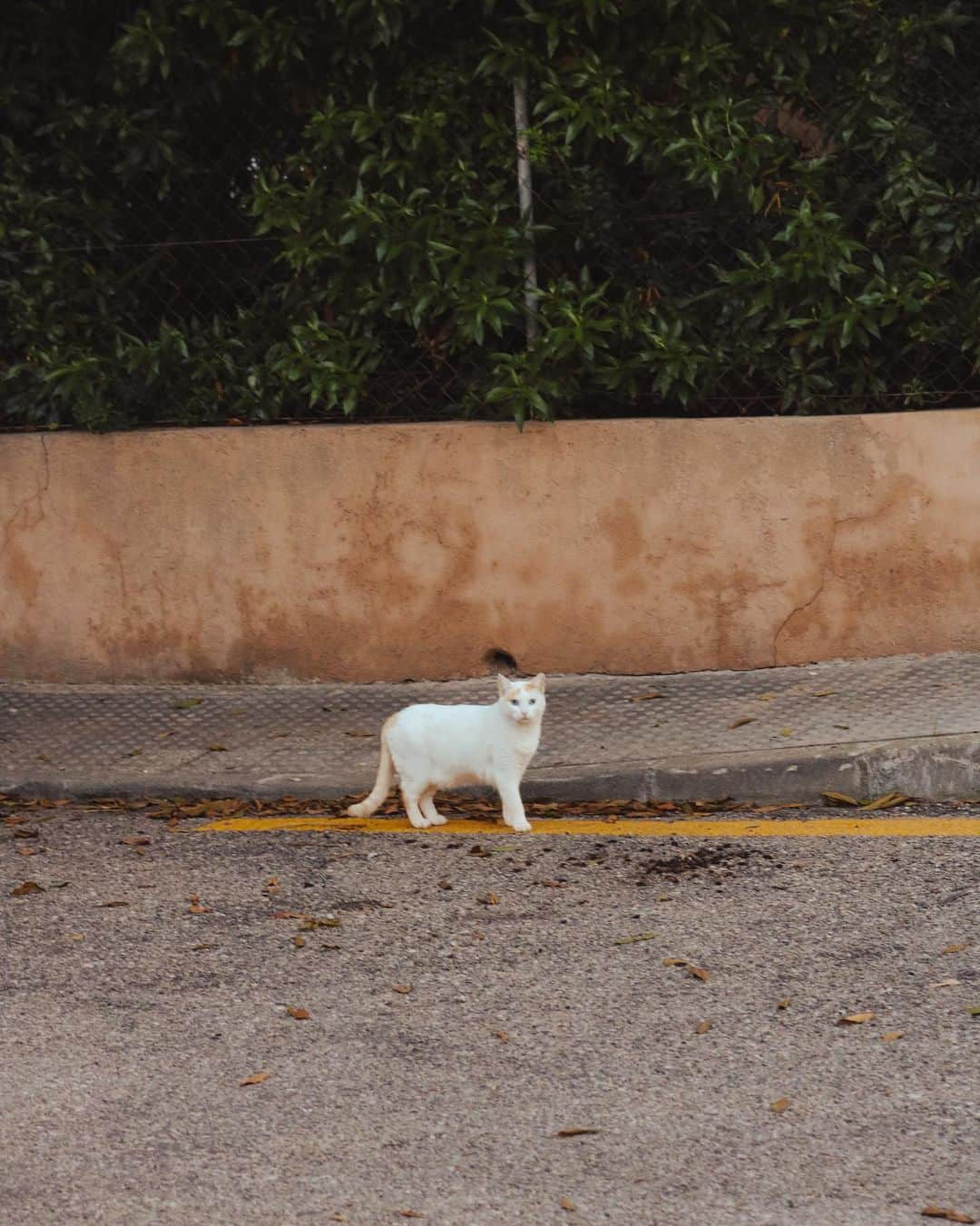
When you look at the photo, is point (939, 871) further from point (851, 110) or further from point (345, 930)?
point (851, 110)

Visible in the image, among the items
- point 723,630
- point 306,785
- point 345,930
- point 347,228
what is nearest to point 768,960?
point 345,930

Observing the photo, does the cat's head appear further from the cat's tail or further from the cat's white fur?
the cat's tail

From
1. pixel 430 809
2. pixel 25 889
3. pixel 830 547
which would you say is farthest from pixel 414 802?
pixel 830 547

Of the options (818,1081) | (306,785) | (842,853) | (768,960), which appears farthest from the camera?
(306,785)

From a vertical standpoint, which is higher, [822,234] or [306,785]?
[822,234]

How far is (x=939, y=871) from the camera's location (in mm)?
4945

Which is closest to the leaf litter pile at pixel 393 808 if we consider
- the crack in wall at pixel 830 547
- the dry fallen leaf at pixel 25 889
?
the dry fallen leaf at pixel 25 889

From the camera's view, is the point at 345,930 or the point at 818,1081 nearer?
Answer: the point at 818,1081

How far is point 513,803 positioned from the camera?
225 inches

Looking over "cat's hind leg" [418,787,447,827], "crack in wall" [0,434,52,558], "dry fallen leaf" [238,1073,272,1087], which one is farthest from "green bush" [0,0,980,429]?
"dry fallen leaf" [238,1073,272,1087]

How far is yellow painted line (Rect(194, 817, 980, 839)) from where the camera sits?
17.8 ft

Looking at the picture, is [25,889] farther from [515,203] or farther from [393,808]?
[515,203]

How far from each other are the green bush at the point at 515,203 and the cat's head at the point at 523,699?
186cm

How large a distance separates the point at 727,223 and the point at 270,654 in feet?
8.80
